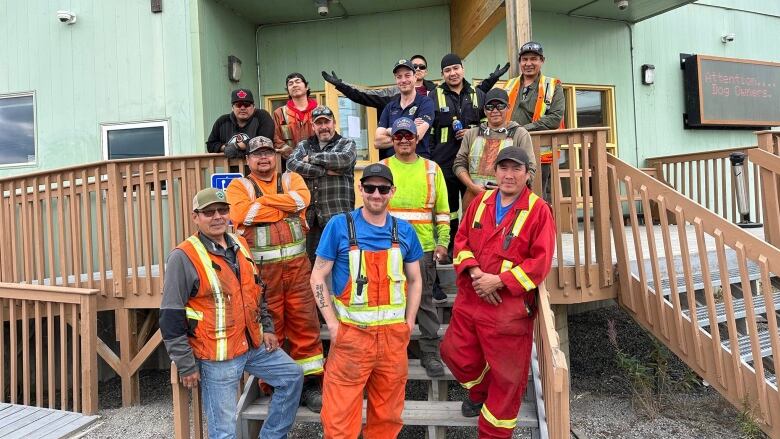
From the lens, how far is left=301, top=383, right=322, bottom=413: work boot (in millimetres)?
3324

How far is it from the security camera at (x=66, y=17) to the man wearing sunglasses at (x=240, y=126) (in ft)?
13.5

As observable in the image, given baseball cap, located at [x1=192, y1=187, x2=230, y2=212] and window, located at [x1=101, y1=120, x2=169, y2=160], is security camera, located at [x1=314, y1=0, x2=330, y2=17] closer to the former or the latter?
window, located at [x1=101, y1=120, x2=169, y2=160]

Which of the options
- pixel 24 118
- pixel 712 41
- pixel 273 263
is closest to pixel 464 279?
pixel 273 263

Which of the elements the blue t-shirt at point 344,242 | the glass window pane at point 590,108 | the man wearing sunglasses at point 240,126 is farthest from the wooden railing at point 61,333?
the glass window pane at point 590,108

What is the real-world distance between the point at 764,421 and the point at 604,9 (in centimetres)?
665

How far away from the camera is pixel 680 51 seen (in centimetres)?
876

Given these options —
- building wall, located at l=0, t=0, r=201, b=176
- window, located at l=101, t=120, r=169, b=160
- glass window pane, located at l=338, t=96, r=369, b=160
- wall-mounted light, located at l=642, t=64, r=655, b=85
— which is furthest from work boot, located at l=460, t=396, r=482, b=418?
wall-mounted light, located at l=642, t=64, r=655, b=85

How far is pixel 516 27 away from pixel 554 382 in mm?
3892

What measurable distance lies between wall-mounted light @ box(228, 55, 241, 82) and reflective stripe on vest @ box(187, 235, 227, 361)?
194 inches

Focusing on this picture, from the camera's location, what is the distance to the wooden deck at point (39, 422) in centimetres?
414

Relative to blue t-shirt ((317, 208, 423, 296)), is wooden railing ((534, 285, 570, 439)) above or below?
below

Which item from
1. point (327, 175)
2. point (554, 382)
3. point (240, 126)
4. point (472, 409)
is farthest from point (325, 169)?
point (554, 382)

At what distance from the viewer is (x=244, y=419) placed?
131 inches

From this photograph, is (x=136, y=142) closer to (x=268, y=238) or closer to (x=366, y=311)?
(x=268, y=238)
